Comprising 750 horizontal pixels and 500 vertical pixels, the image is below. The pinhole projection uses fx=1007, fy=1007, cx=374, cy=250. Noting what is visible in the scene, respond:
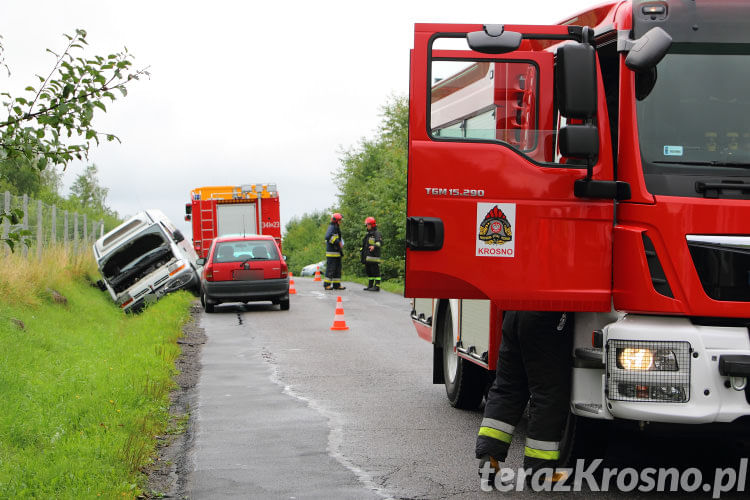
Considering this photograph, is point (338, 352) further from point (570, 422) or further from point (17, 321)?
point (570, 422)

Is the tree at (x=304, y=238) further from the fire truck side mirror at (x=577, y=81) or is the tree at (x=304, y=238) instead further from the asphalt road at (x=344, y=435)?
the fire truck side mirror at (x=577, y=81)

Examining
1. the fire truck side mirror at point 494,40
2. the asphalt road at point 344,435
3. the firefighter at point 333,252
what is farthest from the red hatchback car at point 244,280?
the fire truck side mirror at point 494,40

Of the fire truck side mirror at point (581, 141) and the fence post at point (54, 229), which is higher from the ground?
the fire truck side mirror at point (581, 141)

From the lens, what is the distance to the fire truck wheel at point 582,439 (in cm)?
586

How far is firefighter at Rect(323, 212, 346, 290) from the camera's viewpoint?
25947 millimetres

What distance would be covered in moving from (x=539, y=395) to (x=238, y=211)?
81.3 ft

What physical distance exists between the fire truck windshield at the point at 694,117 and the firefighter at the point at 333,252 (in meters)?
20.0

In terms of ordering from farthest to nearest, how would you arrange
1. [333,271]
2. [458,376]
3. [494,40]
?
[333,271] < [458,376] < [494,40]

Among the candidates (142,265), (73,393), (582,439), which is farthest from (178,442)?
(142,265)

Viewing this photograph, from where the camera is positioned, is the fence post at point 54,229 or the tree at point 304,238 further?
the tree at point 304,238

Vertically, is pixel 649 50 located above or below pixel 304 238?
above

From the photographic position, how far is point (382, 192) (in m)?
35.9

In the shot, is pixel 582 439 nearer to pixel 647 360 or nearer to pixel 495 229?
pixel 647 360

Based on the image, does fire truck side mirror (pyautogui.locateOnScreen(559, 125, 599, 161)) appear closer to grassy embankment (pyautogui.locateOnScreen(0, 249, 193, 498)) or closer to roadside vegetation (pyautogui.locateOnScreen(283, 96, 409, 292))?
grassy embankment (pyautogui.locateOnScreen(0, 249, 193, 498))
